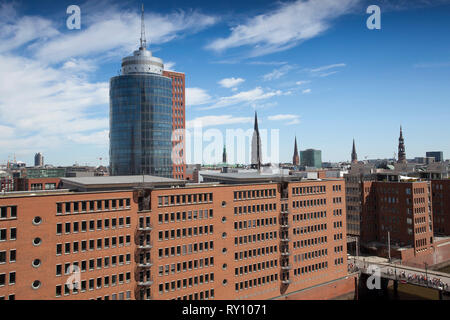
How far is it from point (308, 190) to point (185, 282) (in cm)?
3844

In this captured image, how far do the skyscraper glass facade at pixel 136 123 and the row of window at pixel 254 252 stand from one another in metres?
66.8

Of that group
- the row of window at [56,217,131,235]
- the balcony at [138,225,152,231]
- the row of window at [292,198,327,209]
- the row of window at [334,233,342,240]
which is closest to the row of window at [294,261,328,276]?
the row of window at [334,233,342,240]

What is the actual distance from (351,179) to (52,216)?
106 meters

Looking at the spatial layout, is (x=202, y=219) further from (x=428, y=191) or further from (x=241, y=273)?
(x=428, y=191)

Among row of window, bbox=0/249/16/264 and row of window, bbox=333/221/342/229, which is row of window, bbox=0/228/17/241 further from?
row of window, bbox=333/221/342/229

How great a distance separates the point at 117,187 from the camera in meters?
66.1

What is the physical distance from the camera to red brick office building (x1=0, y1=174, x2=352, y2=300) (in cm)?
5247

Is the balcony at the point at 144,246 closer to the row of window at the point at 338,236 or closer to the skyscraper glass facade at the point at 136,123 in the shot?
the row of window at the point at 338,236

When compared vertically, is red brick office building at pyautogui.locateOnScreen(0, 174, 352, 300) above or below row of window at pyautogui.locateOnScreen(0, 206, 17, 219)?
below

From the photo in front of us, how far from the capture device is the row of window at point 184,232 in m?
64.4

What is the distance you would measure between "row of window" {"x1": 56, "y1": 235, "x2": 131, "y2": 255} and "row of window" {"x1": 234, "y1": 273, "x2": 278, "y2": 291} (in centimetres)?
2715

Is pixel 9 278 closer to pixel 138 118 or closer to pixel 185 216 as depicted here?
pixel 185 216

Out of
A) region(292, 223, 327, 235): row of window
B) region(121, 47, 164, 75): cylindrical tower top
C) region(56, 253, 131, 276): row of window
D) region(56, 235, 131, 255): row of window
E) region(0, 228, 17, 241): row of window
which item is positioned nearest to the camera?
region(0, 228, 17, 241): row of window
